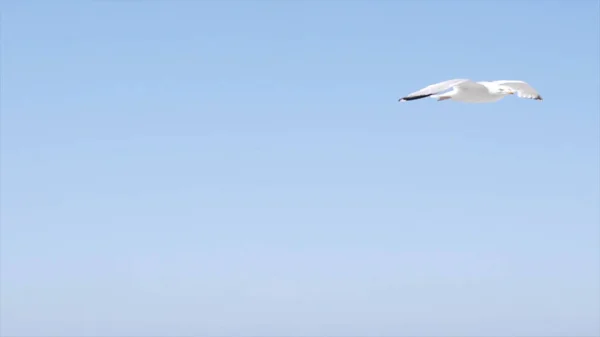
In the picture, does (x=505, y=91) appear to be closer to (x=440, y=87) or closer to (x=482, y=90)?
(x=482, y=90)

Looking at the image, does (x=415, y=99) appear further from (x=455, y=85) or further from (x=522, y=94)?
(x=522, y=94)

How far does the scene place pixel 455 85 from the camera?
2792 centimetres

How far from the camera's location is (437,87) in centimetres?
2697

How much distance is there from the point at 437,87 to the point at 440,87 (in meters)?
0.10

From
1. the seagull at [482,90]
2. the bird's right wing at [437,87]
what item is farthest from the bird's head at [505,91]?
the bird's right wing at [437,87]

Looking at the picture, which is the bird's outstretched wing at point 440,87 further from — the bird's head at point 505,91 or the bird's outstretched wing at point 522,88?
the bird's outstretched wing at point 522,88

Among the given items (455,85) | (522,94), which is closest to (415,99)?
(455,85)

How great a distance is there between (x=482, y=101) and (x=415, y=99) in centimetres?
429

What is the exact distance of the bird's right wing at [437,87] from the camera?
85.5 feet

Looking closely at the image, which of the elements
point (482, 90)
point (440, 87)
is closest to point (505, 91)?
point (482, 90)

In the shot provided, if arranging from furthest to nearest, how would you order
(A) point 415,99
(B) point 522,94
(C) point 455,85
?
(B) point 522,94
(C) point 455,85
(A) point 415,99

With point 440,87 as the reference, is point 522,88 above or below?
above

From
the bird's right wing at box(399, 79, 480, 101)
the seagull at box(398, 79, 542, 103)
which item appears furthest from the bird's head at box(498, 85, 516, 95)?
the bird's right wing at box(399, 79, 480, 101)

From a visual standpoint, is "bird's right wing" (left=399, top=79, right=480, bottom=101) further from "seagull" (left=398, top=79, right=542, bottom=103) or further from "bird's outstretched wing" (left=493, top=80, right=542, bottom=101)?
"bird's outstretched wing" (left=493, top=80, right=542, bottom=101)
